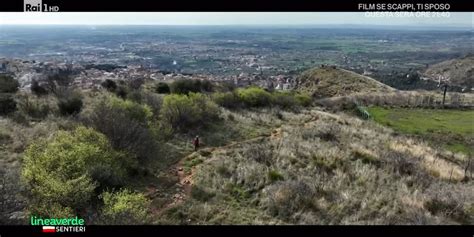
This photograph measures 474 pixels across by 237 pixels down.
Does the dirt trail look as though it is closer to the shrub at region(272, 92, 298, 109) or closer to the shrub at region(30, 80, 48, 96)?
the shrub at region(272, 92, 298, 109)

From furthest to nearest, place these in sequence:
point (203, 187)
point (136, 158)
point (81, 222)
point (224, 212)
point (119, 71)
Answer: point (119, 71)
point (136, 158)
point (203, 187)
point (224, 212)
point (81, 222)

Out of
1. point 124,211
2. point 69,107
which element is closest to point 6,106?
point 69,107

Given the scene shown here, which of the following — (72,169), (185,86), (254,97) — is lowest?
(72,169)

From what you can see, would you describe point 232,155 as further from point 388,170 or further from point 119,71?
point 119,71

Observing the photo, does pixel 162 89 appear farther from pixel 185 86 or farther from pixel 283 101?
pixel 283 101
